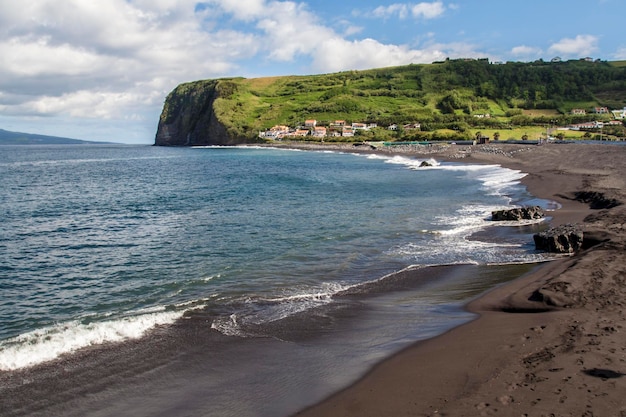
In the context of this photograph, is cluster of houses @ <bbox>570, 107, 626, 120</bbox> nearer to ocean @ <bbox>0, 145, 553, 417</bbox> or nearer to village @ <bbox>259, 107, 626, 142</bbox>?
village @ <bbox>259, 107, 626, 142</bbox>

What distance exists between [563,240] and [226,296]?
532 inches

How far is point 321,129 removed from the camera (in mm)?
181875

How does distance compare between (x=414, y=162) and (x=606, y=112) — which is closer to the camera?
(x=414, y=162)

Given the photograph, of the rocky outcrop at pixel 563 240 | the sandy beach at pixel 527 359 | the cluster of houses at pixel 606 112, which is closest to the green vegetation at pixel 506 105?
the cluster of houses at pixel 606 112

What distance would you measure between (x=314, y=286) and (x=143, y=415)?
8.62 m

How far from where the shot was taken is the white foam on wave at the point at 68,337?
11102mm

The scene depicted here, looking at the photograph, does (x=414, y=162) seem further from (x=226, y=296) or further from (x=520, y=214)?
(x=226, y=296)

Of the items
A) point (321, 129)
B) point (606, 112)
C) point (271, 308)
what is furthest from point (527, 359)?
point (321, 129)

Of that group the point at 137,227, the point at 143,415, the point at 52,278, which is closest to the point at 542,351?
the point at 143,415

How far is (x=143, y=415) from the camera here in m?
8.59

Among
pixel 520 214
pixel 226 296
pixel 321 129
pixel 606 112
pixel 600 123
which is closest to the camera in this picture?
pixel 226 296

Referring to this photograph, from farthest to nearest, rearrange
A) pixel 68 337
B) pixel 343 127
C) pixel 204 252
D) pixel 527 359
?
pixel 343 127, pixel 204 252, pixel 68 337, pixel 527 359

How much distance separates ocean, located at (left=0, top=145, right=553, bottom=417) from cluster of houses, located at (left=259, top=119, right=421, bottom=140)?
460 ft

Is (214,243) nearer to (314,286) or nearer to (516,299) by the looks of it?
(314,286)
